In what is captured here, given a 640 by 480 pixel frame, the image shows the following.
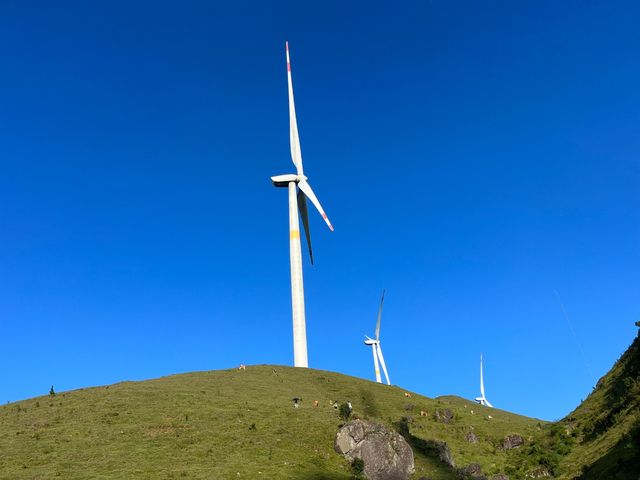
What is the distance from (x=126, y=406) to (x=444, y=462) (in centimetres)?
4267

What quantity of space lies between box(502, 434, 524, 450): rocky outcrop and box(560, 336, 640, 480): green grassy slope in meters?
9.26

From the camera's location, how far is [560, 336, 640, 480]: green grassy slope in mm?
33500

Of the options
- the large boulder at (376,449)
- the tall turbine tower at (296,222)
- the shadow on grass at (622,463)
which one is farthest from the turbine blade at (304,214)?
the shadow on grass at (622,463)

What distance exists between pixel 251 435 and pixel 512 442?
42.1 metres

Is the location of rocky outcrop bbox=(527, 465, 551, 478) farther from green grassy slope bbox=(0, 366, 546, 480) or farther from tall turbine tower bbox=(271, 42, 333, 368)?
tall turbine tower bbox=(271, 42, 333, 368)

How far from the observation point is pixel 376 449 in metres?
57.0

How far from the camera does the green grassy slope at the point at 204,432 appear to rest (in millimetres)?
49584

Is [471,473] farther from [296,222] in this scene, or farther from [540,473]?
[296,222]

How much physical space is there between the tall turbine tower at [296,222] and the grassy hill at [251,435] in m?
17.2

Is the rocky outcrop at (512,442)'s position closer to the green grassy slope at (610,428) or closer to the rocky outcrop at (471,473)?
the green grassy slope at (610,428)

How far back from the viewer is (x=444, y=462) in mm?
63375

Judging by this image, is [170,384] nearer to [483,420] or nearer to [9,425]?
[9,425]

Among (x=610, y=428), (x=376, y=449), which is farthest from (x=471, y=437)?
(x=610, y=428)

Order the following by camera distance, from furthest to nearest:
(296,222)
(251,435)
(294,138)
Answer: (294,138) < (296,222) < (251,435)
